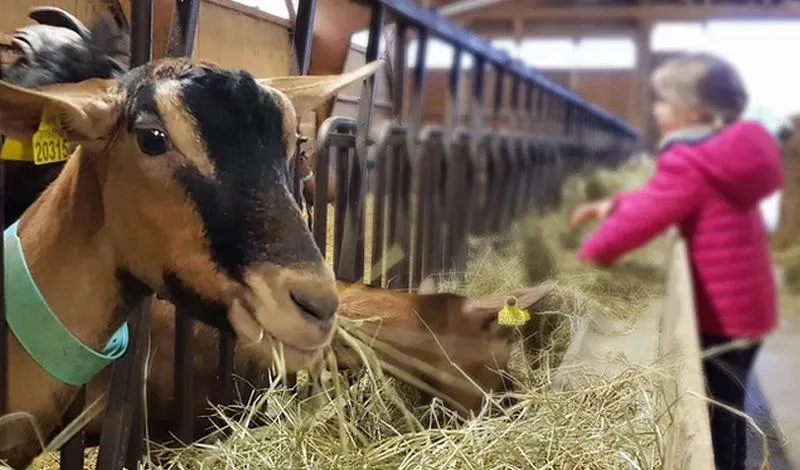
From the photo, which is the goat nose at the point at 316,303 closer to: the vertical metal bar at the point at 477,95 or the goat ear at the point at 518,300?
the goat ear at the point at 518,300

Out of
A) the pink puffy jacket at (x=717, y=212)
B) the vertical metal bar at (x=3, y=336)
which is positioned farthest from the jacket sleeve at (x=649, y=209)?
the vertical metal bar at (x=3, y=336)

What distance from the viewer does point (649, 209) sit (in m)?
1.02

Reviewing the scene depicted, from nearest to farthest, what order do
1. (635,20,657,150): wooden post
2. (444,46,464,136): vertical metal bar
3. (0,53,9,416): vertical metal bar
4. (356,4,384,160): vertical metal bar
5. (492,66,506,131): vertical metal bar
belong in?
(0,53,9,416): vertical metal bar → (635,20,657,150): wooden post → (356,4,384,160): vertical metal bar → (444,46,464,136): vertical metal bar → (492,66,506,131): vertical metal bar

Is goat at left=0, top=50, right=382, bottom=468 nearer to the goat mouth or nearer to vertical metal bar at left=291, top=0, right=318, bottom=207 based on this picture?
the goat mouth

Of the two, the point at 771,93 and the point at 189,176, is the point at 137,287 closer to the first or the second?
the point at 189,176

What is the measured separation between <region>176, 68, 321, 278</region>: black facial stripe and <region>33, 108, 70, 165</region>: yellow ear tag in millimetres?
131

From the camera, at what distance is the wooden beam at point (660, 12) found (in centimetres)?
102

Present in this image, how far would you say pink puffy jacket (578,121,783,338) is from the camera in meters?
0.97

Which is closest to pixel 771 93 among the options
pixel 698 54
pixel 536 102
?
pixel 698 54

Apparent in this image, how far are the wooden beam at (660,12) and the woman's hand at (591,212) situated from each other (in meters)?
0.24

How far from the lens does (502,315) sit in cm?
109

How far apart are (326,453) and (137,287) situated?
0.35 meters

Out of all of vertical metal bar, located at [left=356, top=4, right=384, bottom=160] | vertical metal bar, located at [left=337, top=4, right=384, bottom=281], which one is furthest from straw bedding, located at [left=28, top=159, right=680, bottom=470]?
vertical metal bar, located at [left=356, top=4, right=384, bottom=160]

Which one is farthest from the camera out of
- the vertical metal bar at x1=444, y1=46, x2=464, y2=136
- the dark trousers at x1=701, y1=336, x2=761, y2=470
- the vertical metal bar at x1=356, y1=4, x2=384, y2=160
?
the vertical metal bar at x1=444, y1=46, x2=464, y2=136
